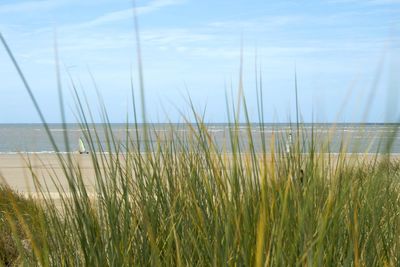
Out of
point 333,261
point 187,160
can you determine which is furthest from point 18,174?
point 333,261

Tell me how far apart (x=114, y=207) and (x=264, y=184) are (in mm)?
693

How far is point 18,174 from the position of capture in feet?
51.6

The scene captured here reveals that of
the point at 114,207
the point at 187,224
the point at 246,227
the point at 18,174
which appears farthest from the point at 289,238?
the point at 18,174

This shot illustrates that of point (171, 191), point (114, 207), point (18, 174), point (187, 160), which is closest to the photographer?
point (114, 207)

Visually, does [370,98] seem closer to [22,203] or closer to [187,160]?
[187,160]

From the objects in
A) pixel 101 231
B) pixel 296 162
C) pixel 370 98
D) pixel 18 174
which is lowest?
pixel 18 174

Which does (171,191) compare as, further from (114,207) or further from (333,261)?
(333,261)

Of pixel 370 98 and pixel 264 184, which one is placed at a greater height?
pixel 370 98

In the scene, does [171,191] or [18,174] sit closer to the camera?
[171,191]

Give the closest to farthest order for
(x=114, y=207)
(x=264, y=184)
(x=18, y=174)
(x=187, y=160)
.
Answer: (x=264, y=184) → (x=114, y=207) → (x=187, y=160) → (x=18, y=174)

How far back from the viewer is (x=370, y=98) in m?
1.91

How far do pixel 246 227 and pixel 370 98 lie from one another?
0.55 meters

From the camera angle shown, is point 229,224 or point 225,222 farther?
point 225,222

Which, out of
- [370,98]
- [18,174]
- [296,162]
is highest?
[370,98]
